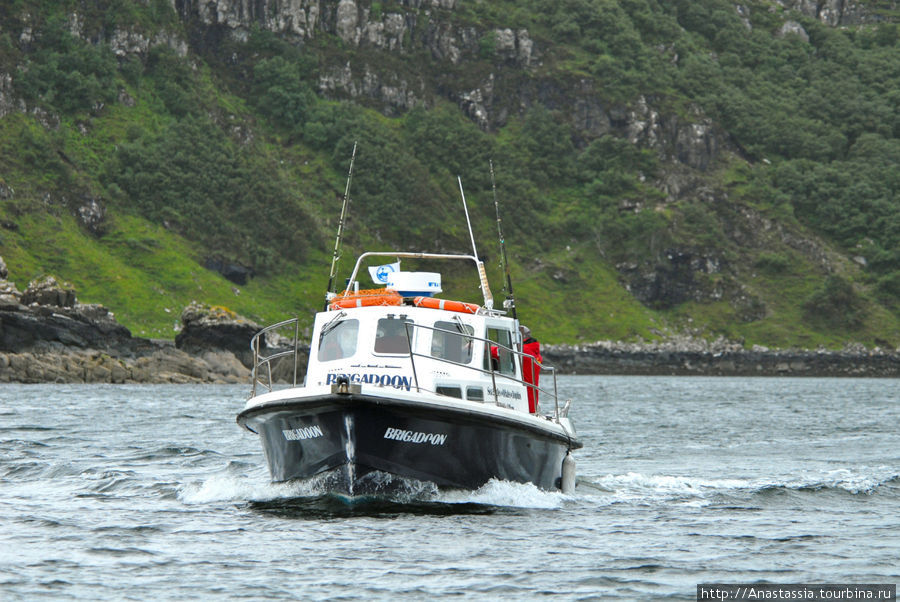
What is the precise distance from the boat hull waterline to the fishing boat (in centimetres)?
1

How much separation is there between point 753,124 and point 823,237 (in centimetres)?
2497

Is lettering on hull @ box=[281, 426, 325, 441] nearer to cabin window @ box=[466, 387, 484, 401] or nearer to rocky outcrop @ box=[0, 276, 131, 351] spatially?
cabin window @ box=[466, 387, 484, 401]

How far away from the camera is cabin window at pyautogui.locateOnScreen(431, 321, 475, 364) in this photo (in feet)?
61.2

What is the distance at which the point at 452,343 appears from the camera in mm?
18781

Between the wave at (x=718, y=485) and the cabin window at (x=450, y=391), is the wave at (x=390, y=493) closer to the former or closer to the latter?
the cabin window at (x=450, y=391)

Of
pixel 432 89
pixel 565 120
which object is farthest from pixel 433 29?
pixel 565 120

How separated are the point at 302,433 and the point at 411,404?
70.1 inches

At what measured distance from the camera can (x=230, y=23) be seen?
15838cm

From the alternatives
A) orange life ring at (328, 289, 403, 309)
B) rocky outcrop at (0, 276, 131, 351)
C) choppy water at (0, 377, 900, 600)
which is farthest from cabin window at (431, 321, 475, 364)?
rocky outcrop at (0, 276, 131, 351)

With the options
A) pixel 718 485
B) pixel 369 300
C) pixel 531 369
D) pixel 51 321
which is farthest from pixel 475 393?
pixel 51 321

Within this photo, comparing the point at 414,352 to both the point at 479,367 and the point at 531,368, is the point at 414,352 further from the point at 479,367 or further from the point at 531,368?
the point at 531,368

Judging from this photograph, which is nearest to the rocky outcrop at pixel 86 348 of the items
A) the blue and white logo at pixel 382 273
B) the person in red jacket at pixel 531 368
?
the blue and white logo at pixel 382 273

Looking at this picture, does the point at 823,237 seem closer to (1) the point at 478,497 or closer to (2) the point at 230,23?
(2) the point at 230,23

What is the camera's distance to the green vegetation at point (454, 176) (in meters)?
121
